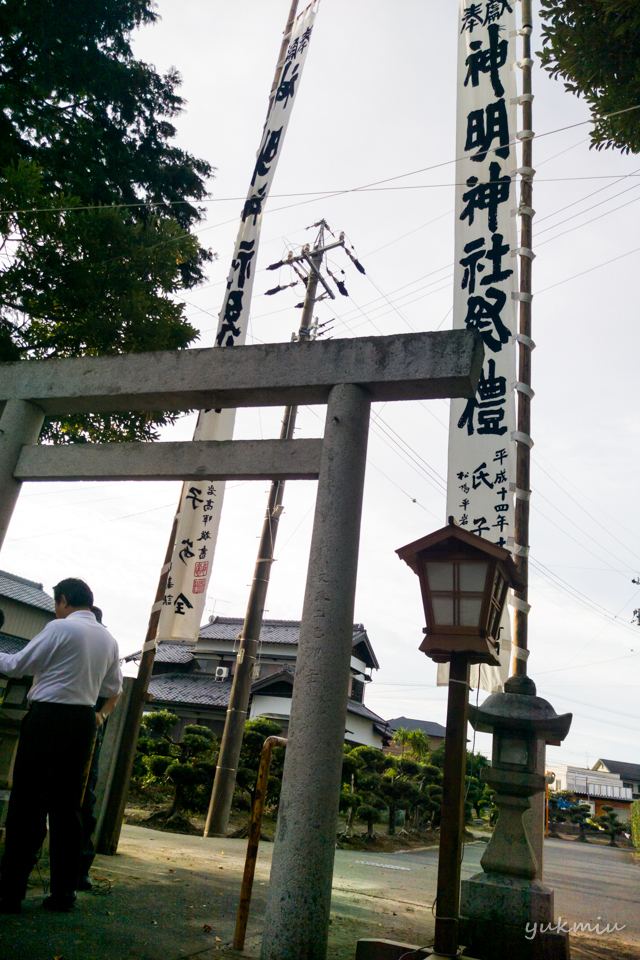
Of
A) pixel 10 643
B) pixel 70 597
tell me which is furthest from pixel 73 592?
pixel 10 643

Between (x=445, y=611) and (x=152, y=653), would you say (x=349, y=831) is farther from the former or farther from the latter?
(x=445, y=611)

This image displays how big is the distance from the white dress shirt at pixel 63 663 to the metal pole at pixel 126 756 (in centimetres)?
294

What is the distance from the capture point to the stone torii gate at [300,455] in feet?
11.4

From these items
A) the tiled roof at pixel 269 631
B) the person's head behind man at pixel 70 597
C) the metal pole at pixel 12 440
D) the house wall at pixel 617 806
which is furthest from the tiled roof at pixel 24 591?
the house wall at pixel 617 806

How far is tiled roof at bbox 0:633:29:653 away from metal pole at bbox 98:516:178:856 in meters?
15.3

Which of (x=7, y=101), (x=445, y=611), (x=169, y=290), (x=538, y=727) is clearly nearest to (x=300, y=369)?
(x=445, y=611)

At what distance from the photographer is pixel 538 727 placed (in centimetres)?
443

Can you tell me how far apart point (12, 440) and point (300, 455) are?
2.52 meters

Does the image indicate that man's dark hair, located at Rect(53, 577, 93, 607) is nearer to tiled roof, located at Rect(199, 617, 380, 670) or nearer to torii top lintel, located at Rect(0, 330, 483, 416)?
torii top lintel, located at Rect(0, 330, 483, 416)

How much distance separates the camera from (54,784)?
3623mm

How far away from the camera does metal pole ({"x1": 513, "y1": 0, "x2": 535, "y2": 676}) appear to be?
6.57 metres

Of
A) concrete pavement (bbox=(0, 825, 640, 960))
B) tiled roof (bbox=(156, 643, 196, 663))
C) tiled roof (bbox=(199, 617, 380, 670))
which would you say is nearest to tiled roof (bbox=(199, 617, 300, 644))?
tiled roof (bbox=(199, 617, 380, 670))

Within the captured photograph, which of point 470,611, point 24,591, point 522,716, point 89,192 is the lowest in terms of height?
point 522,716

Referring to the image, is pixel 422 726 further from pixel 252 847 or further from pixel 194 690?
pixel 252 847
